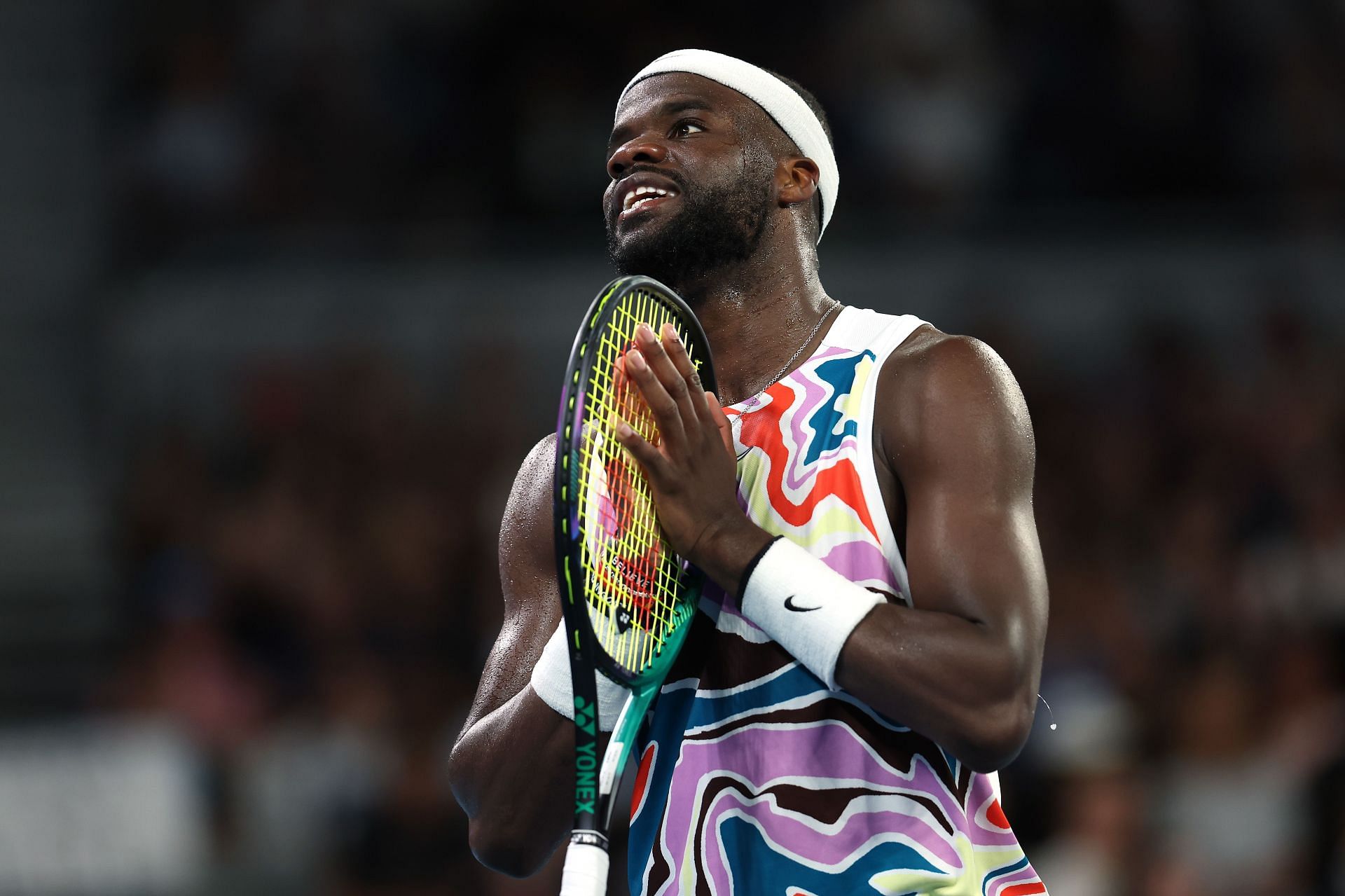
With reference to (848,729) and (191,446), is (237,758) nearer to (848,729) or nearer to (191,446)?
(191,446)

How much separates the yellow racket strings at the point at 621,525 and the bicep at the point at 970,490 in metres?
0.41

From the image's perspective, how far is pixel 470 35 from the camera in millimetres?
10508

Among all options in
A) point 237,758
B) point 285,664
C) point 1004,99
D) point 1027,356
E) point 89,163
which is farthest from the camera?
point 89,163

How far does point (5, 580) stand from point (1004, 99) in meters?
6.17

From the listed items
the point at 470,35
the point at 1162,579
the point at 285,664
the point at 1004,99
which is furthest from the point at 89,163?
the point at 1162,579

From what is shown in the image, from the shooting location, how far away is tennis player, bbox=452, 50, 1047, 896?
2.63 m

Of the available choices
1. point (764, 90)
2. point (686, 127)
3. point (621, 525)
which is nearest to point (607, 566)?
point (621, 525)

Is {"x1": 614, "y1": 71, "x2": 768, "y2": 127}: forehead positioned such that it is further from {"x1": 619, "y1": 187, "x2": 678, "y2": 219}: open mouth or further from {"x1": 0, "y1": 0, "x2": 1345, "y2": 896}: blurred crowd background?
{"x1": 0, "y1": 0, "x2": 1345, "y2": 896}: blurred crowd background

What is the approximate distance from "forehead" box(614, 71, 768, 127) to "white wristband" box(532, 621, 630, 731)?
1070 millimetres

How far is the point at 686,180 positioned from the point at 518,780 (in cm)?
115

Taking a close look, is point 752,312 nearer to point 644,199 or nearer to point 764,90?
point 644,199

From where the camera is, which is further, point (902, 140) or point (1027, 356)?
point (902, 140)

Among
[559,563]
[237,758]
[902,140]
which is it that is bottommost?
[237,758]

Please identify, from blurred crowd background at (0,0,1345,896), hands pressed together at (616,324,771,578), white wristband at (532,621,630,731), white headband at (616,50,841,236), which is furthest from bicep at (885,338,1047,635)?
blurred crowd background at (0,0,1345,896)
